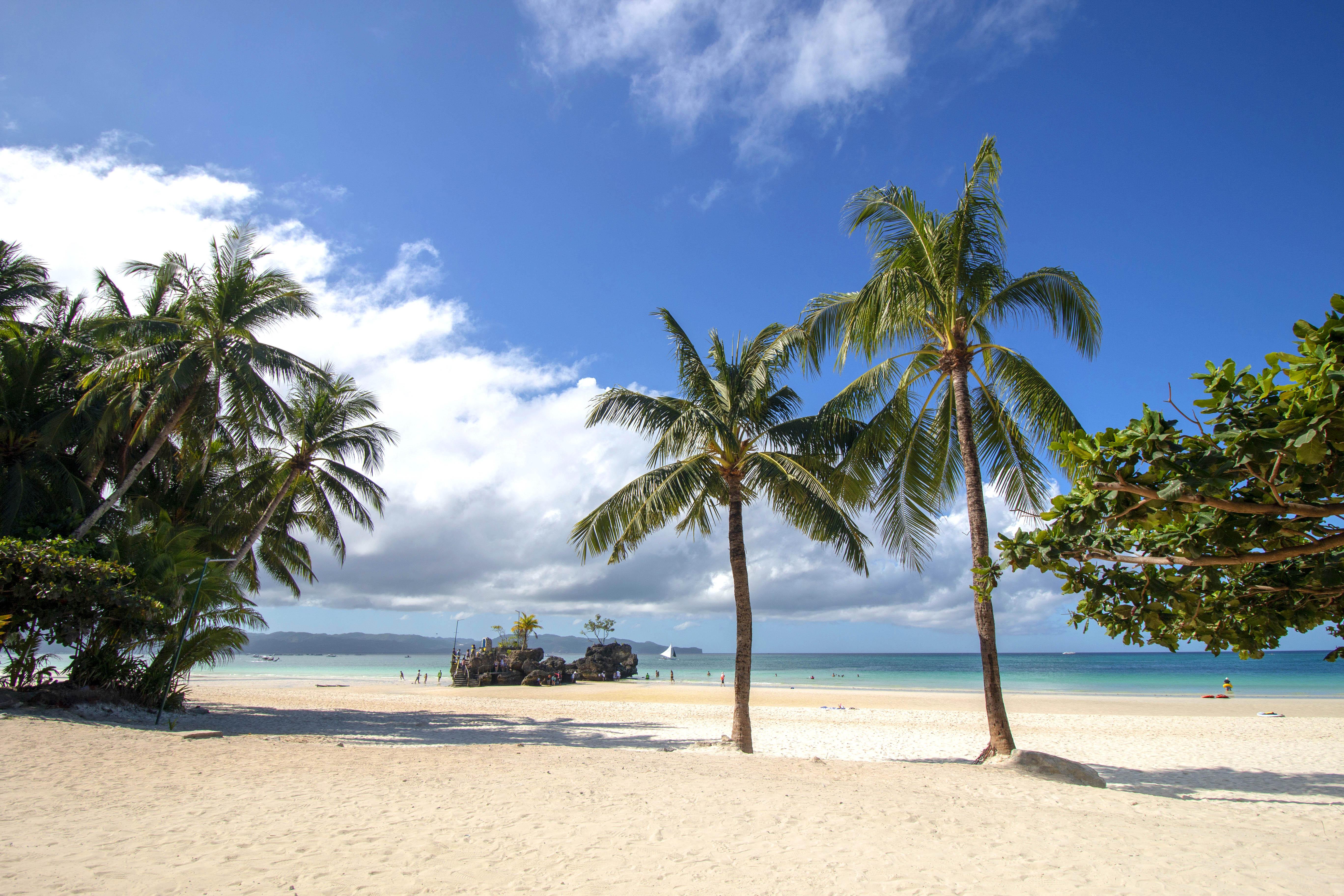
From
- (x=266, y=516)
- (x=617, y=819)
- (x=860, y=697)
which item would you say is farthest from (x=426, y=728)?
(x=860, y=697)

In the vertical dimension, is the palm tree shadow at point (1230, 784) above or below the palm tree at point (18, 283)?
below

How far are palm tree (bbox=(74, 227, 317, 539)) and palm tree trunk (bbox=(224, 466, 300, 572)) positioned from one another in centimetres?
197

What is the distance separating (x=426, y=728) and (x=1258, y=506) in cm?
1528

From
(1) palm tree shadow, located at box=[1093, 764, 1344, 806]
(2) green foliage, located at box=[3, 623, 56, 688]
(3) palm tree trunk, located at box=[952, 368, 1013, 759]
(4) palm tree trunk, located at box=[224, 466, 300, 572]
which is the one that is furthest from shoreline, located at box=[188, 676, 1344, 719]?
(3) palm tree trunk, located at box=[952, 368, 1013, 759]

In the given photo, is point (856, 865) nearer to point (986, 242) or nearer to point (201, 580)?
point (986, 242)

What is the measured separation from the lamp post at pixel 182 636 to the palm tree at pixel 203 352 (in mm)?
2779

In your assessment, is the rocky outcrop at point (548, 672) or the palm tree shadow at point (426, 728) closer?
the palm tree shadow at point (426, 728)

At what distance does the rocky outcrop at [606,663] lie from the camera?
44438 millimetres

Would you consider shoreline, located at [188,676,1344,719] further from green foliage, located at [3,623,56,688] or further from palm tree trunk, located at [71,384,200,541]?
green foliage, located at [3,623,56,688]

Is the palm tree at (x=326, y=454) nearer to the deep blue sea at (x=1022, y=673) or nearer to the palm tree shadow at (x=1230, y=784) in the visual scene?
the deep blue sea at (x=1022, y=673)

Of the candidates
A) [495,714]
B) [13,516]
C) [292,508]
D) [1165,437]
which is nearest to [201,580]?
[13,516]

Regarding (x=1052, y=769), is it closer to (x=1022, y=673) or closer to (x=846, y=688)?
(x=846, y=688)

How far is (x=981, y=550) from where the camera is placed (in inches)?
380

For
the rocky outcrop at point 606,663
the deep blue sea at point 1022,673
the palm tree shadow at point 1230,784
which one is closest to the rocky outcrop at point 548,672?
the rocky outcrop at point 606,663
